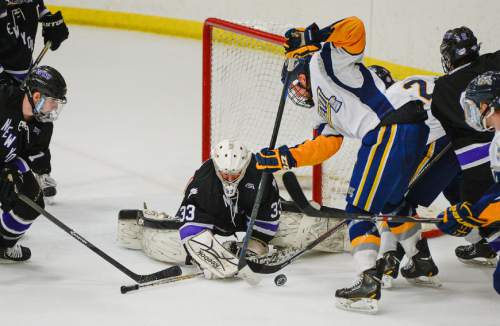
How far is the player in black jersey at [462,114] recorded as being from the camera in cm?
371

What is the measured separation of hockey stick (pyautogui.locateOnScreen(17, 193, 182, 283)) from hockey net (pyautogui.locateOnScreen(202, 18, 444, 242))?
4.08ft

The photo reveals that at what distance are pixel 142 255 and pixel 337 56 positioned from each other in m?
1.34

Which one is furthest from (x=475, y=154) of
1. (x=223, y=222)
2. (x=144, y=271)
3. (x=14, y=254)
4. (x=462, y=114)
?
(x=14, y=254)

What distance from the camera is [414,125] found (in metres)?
3.67

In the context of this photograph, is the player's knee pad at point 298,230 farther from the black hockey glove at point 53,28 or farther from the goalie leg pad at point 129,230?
the black hockey glove at point 53,28

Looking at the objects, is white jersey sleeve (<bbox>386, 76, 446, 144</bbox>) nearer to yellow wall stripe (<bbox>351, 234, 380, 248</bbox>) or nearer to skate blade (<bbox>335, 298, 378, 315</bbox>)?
yellow wall stripe (<bbox>351, 234, 380, 248</bbox>)

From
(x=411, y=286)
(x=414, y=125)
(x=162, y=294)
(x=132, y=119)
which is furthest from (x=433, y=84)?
Answer: (x=132, y=119)

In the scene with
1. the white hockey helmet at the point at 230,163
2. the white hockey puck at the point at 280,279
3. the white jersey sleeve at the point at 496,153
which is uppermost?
the white jersey sleeve at the point at 496,153

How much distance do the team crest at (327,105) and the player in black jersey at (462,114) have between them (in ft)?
1.24

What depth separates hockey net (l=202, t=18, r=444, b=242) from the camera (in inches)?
197

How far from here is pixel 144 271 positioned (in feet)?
13.6

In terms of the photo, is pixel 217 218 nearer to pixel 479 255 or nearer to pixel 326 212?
pixel 326 212

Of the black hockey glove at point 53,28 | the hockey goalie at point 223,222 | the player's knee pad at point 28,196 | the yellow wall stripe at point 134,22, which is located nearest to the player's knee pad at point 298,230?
the hockey goalie at point 223,222

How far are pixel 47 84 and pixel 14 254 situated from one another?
0.77m
